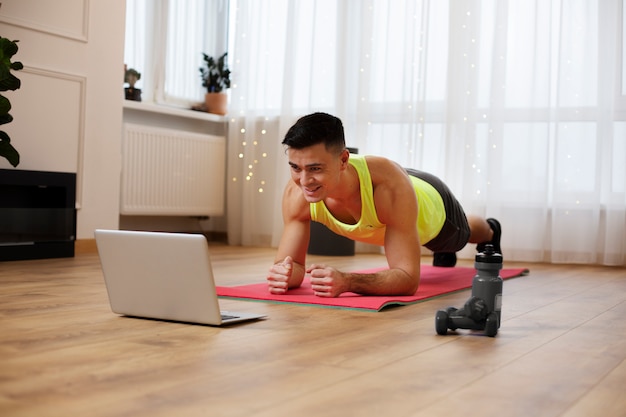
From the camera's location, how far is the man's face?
93.7 inches

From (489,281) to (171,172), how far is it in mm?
3468

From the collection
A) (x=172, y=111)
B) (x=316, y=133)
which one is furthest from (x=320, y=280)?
(x=172, y=111)

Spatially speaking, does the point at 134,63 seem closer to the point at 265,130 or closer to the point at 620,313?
the point at 265,130

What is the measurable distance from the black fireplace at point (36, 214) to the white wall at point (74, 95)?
154 millimetres

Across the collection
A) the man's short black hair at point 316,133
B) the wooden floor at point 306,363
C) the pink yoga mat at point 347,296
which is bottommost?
the wooden floor at point 306,363

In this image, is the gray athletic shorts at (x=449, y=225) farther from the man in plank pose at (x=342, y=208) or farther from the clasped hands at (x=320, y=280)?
the clasped hands at (x=320, y=280)

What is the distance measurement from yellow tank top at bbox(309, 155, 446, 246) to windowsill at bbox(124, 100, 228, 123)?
7.48 feet

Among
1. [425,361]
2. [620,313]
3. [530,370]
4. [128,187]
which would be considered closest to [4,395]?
[425,361]

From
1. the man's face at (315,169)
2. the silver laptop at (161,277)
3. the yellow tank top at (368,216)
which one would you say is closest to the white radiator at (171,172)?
the yellow tank top at (368,216)

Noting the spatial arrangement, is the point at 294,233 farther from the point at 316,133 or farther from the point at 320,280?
the point at 316,133

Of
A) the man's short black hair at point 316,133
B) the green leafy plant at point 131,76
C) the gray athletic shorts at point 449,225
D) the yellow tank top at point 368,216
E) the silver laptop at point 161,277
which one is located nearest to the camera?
the silver laptop at point 161,277

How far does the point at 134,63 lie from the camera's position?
17.1 feet

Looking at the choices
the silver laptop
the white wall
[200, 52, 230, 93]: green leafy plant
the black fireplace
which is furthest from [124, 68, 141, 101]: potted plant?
the silver laptop

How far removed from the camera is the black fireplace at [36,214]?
3742 mm
